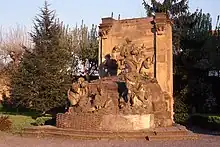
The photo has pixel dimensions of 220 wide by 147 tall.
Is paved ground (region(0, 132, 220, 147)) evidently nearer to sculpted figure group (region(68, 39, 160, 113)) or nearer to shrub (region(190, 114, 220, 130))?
sculpted figure group (region(68, 39, 160, 113))

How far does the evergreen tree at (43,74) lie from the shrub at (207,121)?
31.9 ft

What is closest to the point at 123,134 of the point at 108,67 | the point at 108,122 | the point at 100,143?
the point at 108,122

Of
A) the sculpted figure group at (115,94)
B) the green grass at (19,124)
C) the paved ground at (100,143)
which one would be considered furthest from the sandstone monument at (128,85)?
the green grass at (19,124)

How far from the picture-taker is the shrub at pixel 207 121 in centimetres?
2163

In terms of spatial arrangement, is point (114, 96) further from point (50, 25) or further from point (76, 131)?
point (50, 25)

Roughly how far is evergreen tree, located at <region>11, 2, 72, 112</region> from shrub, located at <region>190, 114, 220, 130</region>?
9713 mm

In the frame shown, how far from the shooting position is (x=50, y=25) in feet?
93.0

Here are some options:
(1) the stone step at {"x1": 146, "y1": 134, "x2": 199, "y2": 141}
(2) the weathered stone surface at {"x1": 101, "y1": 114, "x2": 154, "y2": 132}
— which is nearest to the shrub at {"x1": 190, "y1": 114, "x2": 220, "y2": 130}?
(1) the stone step at {"x1": 146, "y1": 134, "x2": 199, "y2": 141}

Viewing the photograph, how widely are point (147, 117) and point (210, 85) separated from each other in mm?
15763

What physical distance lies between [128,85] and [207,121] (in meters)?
9.01

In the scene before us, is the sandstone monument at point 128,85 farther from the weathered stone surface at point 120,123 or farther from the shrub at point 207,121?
the shrub at point 207,121

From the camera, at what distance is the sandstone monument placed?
1537 centimetres

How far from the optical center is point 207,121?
22.7m

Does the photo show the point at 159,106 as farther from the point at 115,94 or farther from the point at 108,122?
the point at 108,122
